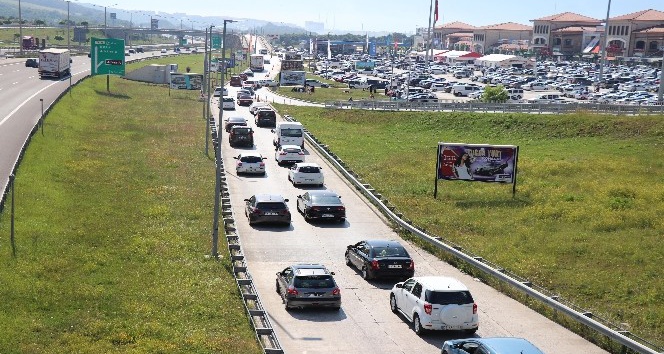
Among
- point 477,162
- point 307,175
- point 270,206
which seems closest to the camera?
point 270,206

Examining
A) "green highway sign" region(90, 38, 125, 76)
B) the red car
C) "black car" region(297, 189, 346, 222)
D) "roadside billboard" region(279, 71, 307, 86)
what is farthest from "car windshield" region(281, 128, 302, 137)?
"roadside billboard" region(279, 71, 307, 86)

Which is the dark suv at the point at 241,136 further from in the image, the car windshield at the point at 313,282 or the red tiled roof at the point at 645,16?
the red tiled roof at the point at 645,16

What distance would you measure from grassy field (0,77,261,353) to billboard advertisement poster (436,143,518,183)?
1106cm

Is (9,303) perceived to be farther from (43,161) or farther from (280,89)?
(280,89)

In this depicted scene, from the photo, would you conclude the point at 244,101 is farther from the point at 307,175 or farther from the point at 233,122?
the point at 307,175

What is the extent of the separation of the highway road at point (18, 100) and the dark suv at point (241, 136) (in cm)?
1230

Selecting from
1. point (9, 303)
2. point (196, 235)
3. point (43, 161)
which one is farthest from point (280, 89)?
point (9, 303)

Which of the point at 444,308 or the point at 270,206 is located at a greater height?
the point at 444,308

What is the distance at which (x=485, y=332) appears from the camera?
22344 millimetres

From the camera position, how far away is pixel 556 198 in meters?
39.7

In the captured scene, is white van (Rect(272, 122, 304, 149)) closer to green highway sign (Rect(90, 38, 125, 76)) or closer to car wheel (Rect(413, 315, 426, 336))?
car wheel (Rect(413, 315, 426, 336))

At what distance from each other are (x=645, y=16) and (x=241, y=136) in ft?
481

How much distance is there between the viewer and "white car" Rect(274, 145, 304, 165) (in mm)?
51000

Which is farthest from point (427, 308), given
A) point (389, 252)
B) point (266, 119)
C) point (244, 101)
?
point (244, 101)
